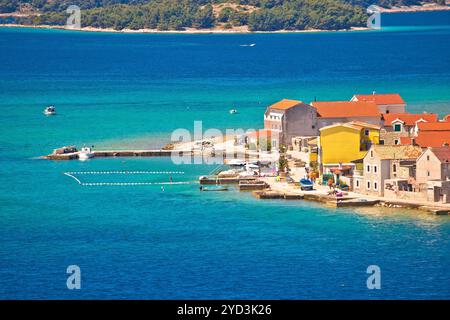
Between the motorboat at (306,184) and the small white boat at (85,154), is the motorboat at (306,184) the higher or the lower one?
the lower one

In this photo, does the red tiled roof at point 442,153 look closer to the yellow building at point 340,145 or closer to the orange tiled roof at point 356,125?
the yellow building at point 340,145

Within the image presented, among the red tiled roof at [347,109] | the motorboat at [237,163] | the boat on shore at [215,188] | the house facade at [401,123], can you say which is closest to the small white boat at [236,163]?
the motorboat at [237,163]

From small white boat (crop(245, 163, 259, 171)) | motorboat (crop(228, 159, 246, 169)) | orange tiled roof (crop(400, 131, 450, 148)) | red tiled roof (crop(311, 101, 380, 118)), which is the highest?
red tiled roof (crop(311, 101, 380, 118))

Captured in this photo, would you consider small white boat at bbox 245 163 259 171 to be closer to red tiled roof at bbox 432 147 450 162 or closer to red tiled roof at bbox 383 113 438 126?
red tiled roof at bbox 383 113 438 126

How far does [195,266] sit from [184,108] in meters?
60.8

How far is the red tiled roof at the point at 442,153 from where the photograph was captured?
59562 millimetres

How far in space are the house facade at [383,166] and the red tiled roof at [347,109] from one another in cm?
1370

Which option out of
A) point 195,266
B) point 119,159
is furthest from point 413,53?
point 195,266

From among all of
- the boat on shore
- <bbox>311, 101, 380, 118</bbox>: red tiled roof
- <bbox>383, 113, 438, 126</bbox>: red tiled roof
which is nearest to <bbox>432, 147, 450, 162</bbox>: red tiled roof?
the boat on shore

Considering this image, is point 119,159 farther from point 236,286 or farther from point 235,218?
point 236,286

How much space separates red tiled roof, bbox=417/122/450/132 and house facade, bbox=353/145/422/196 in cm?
336

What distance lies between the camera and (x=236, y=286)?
47.2 meters

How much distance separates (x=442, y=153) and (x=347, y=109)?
702 inches

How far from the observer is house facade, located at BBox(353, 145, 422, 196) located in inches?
2420
